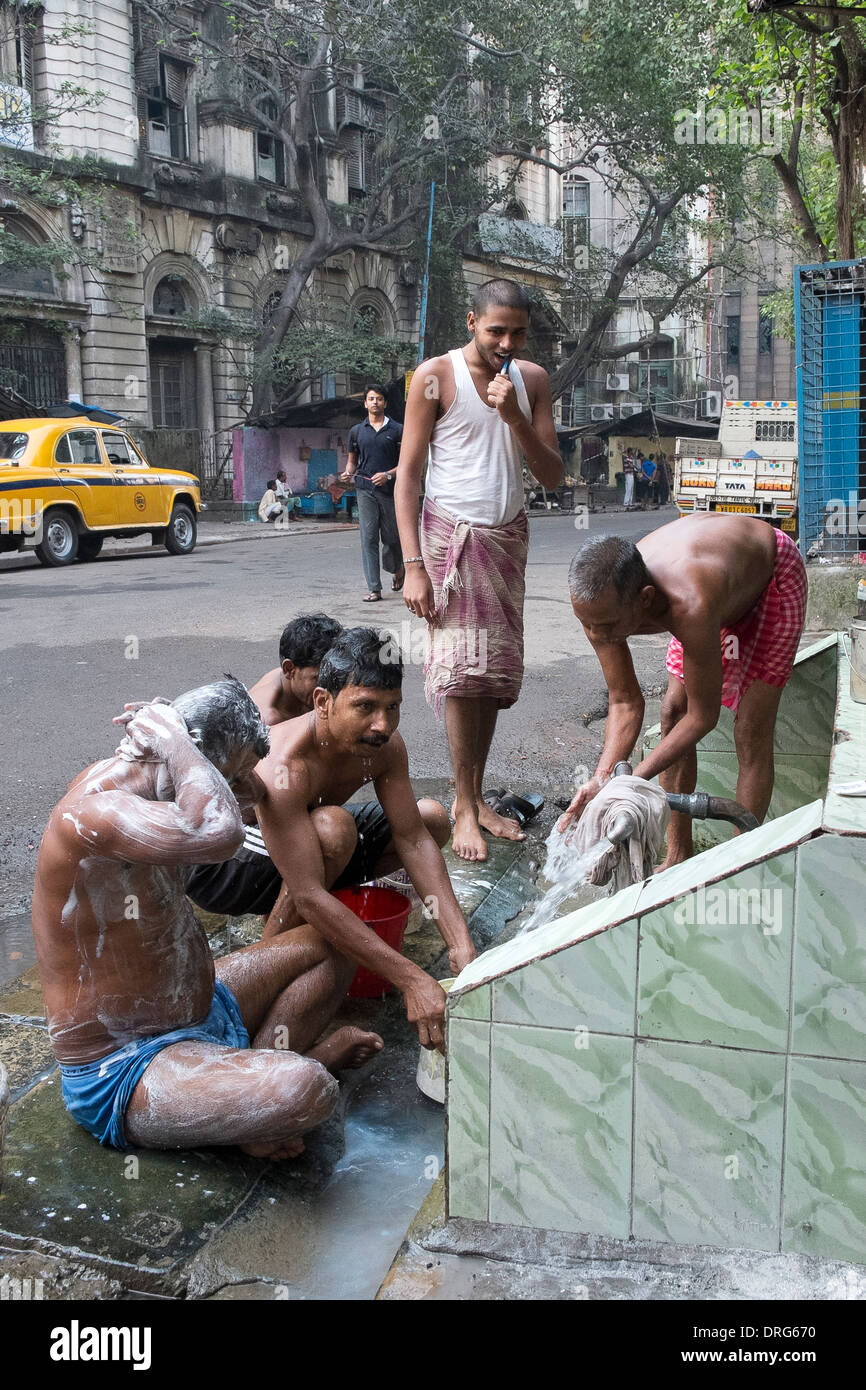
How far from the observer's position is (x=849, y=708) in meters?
3.22

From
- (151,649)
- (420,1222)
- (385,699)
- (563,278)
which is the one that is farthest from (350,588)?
(563,278)

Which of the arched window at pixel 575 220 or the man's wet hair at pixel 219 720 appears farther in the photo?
the arched window at pixel 575 220

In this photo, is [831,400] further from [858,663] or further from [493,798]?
[858,663]

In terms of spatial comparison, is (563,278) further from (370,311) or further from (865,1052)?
(865,1052)

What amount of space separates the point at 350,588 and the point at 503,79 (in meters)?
18.5

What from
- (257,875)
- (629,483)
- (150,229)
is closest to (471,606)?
(257,875)

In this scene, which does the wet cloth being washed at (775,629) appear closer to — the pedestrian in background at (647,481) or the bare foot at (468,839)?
the bare foot at (468,839)

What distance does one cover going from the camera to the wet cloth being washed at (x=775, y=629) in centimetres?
381

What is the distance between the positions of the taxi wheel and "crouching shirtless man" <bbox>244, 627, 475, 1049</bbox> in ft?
38.4

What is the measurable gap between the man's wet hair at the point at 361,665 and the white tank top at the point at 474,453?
4.73 ft

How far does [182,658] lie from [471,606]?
3.98m

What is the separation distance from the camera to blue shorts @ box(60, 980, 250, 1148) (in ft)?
8.09

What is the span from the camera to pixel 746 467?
55.7ft

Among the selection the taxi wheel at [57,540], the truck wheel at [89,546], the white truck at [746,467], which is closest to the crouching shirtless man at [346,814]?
the taxi wheel at [57,540]
